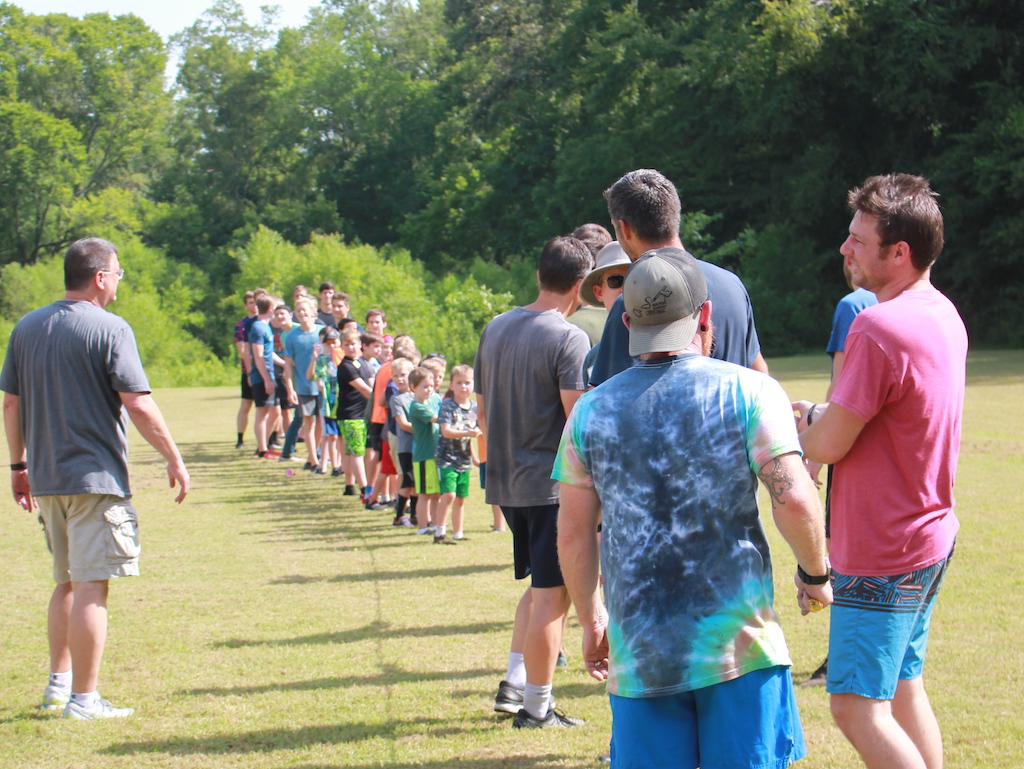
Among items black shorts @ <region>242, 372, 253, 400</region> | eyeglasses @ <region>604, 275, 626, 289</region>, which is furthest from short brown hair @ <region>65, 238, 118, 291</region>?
black shorts @ <region>242, 372, 253, 400</region>

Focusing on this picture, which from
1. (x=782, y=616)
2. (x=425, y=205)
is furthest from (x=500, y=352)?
(x=425, y=205)

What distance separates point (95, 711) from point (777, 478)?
3.69m

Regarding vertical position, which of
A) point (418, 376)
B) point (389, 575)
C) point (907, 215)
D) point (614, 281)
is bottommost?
point (389, 575)

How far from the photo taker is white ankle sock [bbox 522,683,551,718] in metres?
Answer: 4.47

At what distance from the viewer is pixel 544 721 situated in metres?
4.51

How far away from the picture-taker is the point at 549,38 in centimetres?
4994

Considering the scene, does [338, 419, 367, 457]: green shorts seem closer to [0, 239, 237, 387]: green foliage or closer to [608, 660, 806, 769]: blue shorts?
[608, 660, 806, 769]: blue shorts

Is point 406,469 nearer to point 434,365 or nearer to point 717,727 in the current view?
point 434,365

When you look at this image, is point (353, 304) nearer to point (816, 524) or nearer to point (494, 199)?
point (816, 524)

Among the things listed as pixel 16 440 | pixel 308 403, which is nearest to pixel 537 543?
pixel 16 440

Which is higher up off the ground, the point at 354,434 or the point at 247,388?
the point at 247,388

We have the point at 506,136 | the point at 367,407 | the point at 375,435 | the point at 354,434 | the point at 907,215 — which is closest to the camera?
the point at 907,215

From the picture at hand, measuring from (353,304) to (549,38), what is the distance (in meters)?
30.1

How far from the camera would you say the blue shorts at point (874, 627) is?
3002 mm
